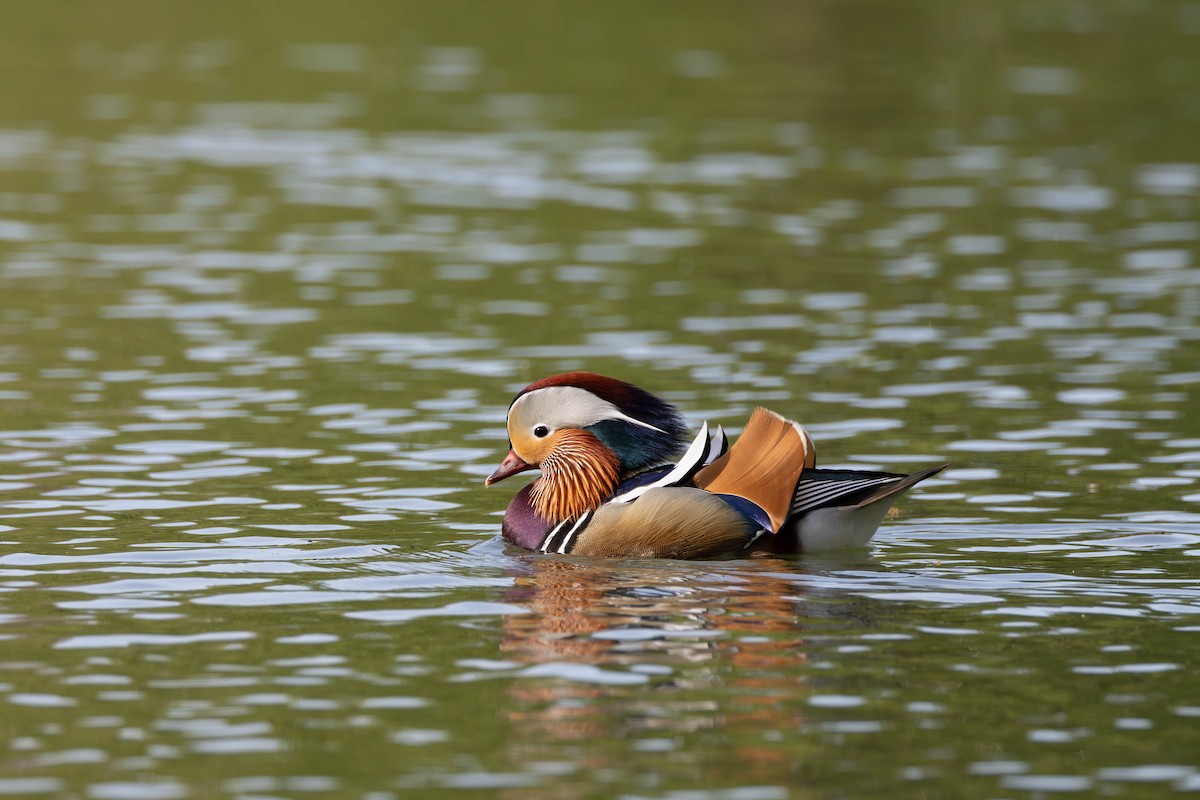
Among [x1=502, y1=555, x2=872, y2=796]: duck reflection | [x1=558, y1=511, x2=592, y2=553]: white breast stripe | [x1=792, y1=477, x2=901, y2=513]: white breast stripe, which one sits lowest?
[x1=502, y1=555, x2=872, y2=796]: duck reflection

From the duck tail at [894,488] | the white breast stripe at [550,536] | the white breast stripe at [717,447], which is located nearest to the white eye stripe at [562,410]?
the white breast stripe at [717,447]

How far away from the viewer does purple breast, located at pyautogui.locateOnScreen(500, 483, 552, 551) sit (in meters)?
11.4

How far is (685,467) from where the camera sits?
432 inches

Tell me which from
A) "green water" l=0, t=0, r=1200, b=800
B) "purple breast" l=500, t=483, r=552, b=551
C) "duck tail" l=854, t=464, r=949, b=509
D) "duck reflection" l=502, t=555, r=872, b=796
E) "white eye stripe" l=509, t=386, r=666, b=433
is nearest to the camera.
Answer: "duck reflection" l=502, t=555, r=872, b=796

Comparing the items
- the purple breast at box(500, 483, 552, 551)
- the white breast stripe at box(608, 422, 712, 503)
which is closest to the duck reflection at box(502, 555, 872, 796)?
the purple breast at box(500, 483, 552, 551)

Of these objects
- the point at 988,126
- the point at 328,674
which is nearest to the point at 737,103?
the point at 988,126

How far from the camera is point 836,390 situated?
16031 millimetres

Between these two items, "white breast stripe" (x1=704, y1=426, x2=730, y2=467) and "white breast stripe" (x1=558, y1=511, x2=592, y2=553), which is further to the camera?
"white breast stripe" (x1=558, y1=511, x2=592, y2=553)

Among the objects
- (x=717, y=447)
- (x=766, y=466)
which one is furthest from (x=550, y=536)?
(x=766, y=466)

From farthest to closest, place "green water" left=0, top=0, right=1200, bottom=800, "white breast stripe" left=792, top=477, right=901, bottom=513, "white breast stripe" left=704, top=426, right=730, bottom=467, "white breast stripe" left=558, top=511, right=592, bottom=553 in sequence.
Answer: "white breast stripe" left=558, top=511, right=592, bottom=553
"white breast stripe" left=704, top=426, right=730, bottom=467
"white breast stripe" left=792, top=477, right=901, bottom=513
"green water" left=0, top=0, right=1200, bottom=800

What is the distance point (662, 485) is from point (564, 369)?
5.77 metres

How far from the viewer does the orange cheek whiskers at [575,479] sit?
1148 cm

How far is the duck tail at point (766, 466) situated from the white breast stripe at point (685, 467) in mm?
122

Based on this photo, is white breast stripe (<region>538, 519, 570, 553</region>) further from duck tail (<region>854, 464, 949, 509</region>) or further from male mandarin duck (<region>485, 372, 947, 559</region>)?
duck tail (<region>854, 464, 949, 509</region>)
